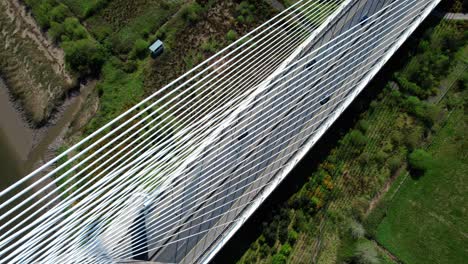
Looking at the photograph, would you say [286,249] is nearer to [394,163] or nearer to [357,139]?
[357,139]

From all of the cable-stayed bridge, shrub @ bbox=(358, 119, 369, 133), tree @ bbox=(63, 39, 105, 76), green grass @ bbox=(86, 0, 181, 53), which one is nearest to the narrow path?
the cable-stayed bridge

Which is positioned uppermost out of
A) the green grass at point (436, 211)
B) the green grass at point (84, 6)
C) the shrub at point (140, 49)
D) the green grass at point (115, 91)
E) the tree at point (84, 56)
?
the green grass at point (84, 6)

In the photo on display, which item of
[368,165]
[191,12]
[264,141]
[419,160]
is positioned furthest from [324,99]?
[191,12]

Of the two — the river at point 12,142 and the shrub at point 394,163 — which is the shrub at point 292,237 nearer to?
the shrub at point 394,163

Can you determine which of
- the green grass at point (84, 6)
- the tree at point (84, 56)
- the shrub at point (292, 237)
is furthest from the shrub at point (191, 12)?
the shrub at point (292, 237)

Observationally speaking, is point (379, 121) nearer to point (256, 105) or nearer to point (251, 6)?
point (256, 105)

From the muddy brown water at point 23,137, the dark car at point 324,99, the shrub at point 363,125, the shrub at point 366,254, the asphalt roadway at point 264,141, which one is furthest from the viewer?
the muddy brown water at point 23,137
